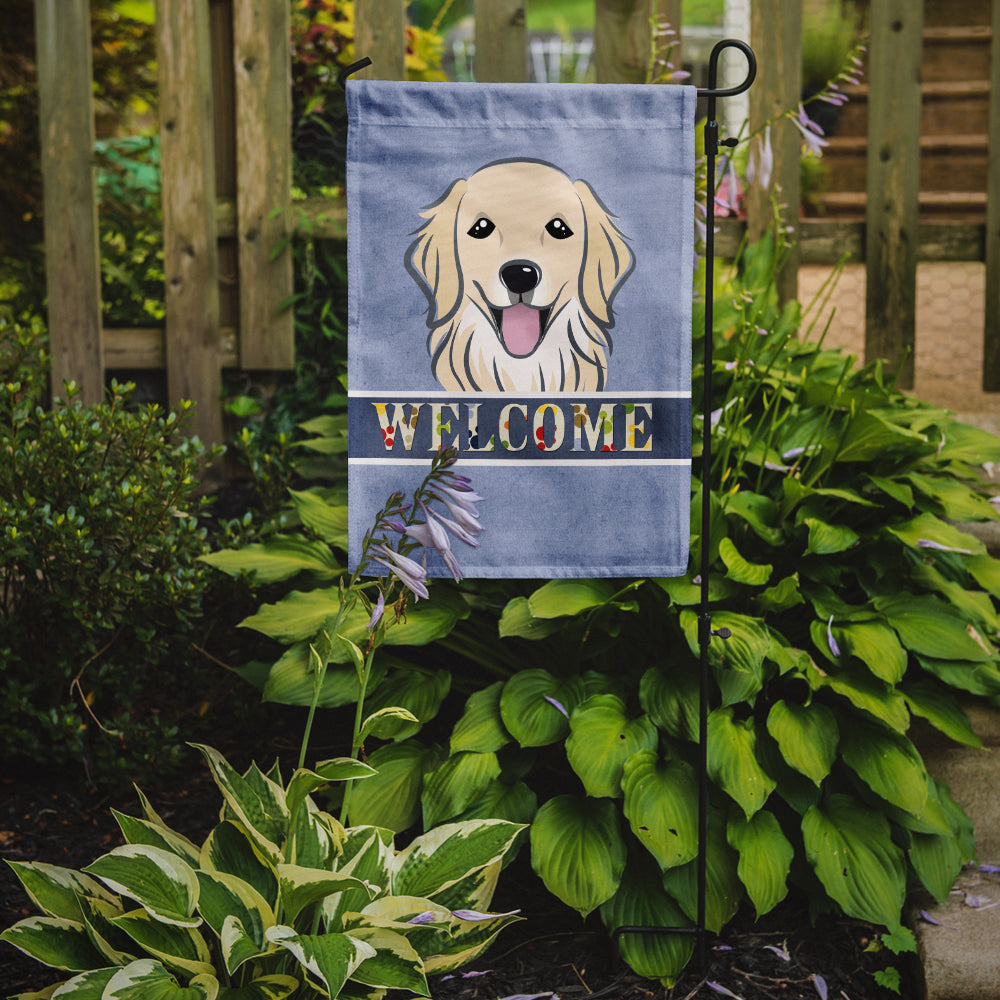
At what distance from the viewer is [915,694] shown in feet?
7.06

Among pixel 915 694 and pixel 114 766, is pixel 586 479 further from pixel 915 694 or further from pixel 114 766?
pixel 114 766

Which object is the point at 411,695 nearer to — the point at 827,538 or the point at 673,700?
the point at 673,700

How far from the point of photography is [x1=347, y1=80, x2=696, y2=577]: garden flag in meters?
1.76

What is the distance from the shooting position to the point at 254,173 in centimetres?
327

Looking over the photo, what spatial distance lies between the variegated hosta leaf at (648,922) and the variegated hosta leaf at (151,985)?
0.76 m

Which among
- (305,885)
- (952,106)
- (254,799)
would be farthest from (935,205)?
(305,885)

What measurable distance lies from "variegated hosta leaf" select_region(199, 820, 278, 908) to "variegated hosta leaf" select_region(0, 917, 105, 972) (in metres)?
0.21

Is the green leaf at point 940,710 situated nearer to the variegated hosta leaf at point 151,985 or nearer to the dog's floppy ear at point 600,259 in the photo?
the dog's floppy ear at point 600,259

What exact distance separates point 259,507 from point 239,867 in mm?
1668

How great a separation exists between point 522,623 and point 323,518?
2.13 ft

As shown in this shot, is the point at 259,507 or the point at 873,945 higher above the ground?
the point at 259,507

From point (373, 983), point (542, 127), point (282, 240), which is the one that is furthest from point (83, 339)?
point (373, 983)

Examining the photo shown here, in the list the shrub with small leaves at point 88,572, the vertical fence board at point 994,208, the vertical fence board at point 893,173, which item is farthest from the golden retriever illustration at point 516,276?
the vertical fence board at point 994,208

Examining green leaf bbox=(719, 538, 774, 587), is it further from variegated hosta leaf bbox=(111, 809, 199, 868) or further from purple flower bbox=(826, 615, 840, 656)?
variegated hosta leaf bbox=(111, 809, 199, 868)
